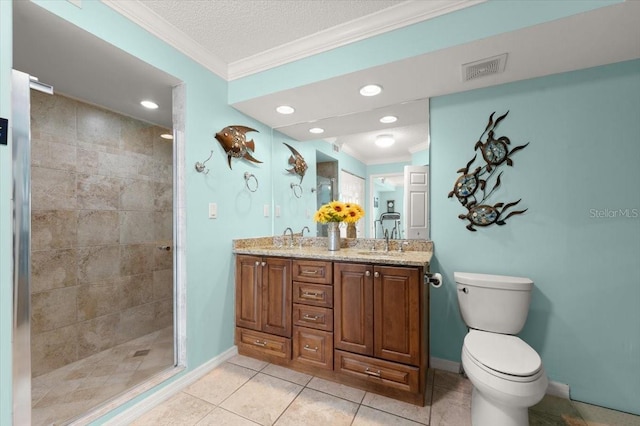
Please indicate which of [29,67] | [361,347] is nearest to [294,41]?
[29,67]

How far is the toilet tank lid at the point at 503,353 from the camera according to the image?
1288 millimetres

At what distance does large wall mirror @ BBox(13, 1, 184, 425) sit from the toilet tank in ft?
6.74

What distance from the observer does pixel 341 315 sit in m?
1.85

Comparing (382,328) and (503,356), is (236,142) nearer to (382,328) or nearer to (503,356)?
(382,328)

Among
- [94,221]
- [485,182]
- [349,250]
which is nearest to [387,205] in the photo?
[349,250]

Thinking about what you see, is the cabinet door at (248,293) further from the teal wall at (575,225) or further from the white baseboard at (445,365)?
the teal wall at (575,225)

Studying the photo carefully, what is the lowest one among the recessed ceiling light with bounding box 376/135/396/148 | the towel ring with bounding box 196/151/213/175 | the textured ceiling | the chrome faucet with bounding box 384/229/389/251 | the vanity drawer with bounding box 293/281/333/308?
the vanity drawer with bounding box 293/281/333/308

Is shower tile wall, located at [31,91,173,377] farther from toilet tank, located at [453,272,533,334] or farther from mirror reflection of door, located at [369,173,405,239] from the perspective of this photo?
toilet tank, located at [453,272,533,334]

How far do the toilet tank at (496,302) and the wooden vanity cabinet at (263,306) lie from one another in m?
1.25

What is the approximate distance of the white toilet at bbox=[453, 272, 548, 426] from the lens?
4.12 ft

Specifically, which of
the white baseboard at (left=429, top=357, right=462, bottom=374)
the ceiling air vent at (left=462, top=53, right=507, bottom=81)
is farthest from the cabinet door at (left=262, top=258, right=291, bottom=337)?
the ceiling air vent at (left=462, top=53, right=507, bottom=81)

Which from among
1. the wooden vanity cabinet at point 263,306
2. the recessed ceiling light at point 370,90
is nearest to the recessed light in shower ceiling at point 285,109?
the recessed ceiling light at point 370,90

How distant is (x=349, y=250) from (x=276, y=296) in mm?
706

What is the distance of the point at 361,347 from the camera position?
1.78 meters
